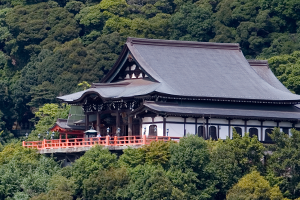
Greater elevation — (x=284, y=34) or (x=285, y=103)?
(x=284, y=34)

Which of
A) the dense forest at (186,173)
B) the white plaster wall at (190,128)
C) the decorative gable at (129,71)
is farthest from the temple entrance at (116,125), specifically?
the dense forest at (186,173)

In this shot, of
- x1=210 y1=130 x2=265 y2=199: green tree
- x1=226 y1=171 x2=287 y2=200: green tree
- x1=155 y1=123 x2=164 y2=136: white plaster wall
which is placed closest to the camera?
x1=226 y1=171 x2=287 y2=200: green tree

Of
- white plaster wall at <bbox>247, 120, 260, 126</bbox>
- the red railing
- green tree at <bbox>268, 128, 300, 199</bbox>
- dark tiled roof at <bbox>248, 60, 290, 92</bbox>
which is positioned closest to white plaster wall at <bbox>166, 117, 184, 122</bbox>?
the red railing

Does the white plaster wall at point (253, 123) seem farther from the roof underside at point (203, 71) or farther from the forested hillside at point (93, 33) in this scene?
the forested hillside at point (93, 33)

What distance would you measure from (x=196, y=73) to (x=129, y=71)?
4.59 m

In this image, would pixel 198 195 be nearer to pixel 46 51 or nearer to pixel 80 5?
pixel 46 51

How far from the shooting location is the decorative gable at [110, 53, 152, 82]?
60125 millimetres

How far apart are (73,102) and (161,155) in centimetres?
1186

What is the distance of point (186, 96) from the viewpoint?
56.3m

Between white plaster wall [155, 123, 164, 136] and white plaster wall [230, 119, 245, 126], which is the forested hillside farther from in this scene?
white plaster wall [155, 123, 164, 136]

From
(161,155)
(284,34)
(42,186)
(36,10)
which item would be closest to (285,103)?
(161,155)

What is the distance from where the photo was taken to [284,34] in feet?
285

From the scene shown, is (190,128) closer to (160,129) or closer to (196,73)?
(160,129)

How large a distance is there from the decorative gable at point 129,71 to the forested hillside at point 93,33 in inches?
825
